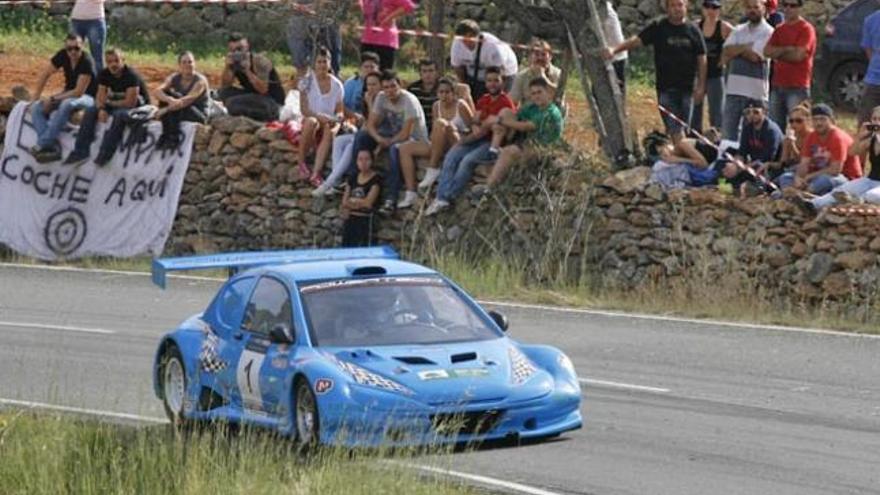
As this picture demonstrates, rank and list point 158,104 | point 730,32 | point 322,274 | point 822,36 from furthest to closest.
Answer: point 822,36 < point 158,104 < point 730,32 < point 322,274

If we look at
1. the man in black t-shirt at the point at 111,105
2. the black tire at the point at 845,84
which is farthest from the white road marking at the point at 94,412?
the black tire at the point at 845,84

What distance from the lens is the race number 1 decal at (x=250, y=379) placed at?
49.6 feet

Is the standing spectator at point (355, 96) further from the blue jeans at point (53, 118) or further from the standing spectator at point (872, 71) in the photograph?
the standing spectator at point (872, 71)

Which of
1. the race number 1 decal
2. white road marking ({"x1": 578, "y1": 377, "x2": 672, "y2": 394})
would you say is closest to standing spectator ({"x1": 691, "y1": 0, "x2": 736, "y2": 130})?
white road marking ({"x1": 578, "y1": 377, "x2": 672, "y2": 394})

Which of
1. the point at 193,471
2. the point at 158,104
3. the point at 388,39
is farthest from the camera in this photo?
the point at 158,104

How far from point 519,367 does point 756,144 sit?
329 inches

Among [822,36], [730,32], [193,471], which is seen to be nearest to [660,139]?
[730,32]

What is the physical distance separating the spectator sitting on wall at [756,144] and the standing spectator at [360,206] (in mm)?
4602

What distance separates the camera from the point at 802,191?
22.0 metres

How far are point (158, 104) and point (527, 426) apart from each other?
48.1ft

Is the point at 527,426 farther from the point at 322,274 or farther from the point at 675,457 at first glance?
the point at 322,274

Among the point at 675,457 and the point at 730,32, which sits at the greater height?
the point at 730,32

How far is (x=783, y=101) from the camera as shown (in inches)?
921

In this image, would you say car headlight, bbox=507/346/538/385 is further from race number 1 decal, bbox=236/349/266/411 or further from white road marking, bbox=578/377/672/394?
white road marking, bbox=578/377/672/394
